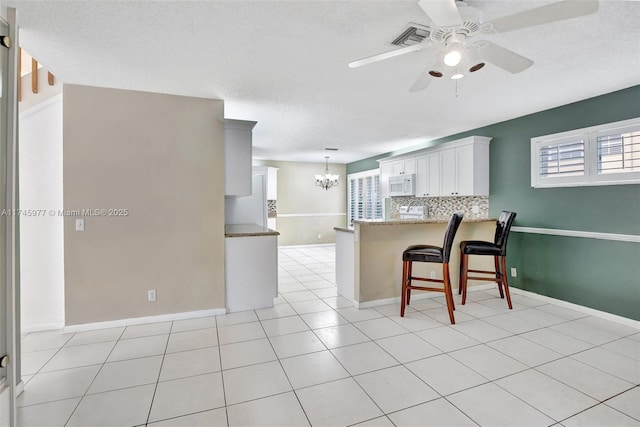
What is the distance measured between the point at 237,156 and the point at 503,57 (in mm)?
2663

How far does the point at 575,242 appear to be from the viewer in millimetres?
3459

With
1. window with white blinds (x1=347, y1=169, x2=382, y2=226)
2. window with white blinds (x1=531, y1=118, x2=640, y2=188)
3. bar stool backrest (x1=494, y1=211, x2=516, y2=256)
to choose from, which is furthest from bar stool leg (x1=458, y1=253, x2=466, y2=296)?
window with white blinds (x1=347, y1=169, x2=382, y2=226)

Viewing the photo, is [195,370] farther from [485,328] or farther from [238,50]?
[485,328]

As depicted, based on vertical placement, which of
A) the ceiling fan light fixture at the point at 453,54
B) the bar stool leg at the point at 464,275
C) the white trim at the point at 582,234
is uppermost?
the ceiling fan light fixture at the point at 453,54

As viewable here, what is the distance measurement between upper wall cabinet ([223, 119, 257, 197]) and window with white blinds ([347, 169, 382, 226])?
14.8 ft

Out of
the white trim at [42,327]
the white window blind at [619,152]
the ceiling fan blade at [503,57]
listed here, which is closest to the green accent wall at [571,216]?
the white window blind at [619,152]

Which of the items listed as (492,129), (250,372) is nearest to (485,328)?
(250,372)

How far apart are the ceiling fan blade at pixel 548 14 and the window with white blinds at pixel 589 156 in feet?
8.10

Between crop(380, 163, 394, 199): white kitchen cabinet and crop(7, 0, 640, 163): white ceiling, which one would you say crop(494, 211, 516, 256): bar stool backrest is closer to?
crop(7, 0, 640, 163): white ceiling

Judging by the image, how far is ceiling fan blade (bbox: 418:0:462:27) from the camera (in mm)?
1360

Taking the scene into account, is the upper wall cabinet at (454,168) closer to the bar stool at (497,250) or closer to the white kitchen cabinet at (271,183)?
the bar stool at (497,250)

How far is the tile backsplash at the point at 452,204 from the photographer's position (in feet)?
15.3

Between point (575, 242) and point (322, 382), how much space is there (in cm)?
336

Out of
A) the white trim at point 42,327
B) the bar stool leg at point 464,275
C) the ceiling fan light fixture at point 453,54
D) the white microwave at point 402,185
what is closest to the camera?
the ceiling fan light fixture at point 453,54
